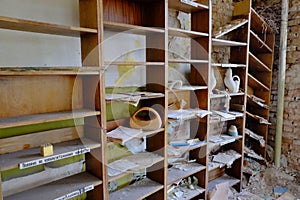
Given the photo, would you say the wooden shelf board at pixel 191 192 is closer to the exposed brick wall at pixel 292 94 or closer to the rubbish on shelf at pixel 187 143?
the rubbish on shelf at pixel 187 143

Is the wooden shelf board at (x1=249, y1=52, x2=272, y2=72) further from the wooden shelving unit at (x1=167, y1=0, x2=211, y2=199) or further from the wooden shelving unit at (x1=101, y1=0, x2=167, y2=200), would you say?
the wooden shelving unit at (x1=101, y1=0, x2=167, y2=200)

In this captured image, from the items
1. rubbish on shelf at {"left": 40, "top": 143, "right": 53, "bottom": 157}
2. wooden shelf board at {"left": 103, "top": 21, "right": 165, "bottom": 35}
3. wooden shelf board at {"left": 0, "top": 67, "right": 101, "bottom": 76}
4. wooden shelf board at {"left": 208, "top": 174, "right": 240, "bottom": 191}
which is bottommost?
wooden shelf board at {"left": 208, "top": 174, "right": 240, "bottom": 191}

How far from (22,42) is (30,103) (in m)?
0.39

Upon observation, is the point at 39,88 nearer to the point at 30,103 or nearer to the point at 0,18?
the point at 30,103

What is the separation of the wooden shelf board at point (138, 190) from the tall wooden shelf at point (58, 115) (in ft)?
0.93

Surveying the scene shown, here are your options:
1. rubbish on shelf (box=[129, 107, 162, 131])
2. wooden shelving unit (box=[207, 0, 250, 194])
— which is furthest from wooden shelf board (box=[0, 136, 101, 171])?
wooden shelving unit (box=[207, 0, 250, 194])

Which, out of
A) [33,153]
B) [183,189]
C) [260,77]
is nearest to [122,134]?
[33,153]

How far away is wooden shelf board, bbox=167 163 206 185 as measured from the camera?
7.13 ft

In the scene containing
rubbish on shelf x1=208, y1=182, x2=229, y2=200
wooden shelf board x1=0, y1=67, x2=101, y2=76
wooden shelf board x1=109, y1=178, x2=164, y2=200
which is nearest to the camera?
wooden shelf board x1=0, y1=67, x2=101, y2=76

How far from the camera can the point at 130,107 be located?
209 centimetres

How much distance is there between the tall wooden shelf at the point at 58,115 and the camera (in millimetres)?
1341

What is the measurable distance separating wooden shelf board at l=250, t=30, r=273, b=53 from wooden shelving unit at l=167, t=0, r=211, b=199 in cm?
99

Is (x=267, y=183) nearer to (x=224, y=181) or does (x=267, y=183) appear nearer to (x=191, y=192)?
(x=224, y=181)

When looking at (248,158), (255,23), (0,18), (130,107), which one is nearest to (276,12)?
(255,23)
